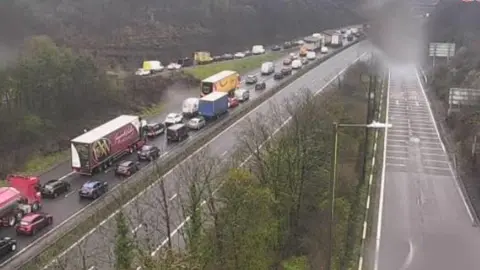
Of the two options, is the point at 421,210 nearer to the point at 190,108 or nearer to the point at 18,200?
the point at 18,200

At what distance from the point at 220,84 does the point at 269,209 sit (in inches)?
1224

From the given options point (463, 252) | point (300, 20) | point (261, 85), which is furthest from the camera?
point (300, 20)

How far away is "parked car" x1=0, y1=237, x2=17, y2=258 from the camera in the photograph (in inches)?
951

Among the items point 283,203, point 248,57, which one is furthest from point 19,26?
point 283,203

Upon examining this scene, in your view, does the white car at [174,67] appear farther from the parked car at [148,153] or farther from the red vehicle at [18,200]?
the red vehicle at [18,200]

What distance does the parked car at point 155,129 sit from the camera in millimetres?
41531

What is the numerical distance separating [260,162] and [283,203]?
209 cm

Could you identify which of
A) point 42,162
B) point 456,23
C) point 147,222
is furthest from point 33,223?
point 456,23

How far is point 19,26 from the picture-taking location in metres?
60.3

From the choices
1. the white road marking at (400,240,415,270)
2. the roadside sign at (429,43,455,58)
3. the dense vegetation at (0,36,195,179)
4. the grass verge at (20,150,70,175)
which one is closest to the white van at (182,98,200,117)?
the dense vegetation at (0,36,195,179)

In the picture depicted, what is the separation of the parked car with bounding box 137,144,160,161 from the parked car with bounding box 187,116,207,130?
660 centimetres

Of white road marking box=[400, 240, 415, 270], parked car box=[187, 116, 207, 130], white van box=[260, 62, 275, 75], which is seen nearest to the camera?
white road marking box=[400, 240, 415, 270]

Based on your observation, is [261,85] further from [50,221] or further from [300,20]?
[300,20]

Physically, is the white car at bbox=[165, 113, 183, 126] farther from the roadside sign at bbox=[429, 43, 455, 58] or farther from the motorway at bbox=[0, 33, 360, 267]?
the roadside sign at bbox=[429, 43, 455, 58]
